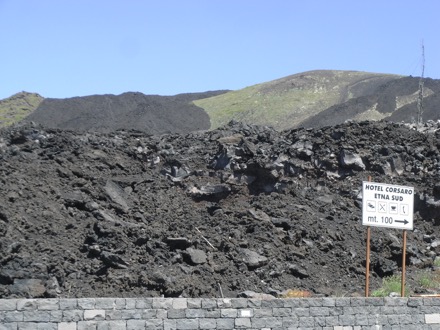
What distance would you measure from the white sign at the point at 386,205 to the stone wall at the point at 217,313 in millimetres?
1316

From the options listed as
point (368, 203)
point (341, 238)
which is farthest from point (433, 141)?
point (368, 203)

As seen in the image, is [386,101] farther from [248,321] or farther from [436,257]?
[248,321]

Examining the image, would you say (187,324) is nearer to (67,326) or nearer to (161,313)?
(161,313)

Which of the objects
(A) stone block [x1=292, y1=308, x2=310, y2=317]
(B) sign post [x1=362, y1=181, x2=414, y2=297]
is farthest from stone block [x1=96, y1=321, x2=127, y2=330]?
(B) sign post [x1=362, y1=181, x2=414, y2=297]

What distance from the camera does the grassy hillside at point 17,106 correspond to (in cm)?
5584

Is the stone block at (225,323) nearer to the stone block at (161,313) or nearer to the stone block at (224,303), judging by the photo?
the stone block at (224,303)

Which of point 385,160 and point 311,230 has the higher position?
point 385,160

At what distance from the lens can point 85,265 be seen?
1644 cm

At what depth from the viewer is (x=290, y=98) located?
6103cm

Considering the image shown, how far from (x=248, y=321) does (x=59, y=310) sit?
8.93 feet

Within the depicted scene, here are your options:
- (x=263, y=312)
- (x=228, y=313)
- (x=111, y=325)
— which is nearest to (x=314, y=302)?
(x=263, y=312)

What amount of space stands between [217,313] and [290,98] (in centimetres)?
5093

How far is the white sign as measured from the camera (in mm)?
12953

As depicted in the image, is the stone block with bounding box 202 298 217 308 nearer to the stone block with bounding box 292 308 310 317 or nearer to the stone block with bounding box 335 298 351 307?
the stone block with bounding box 292 308 310 317
